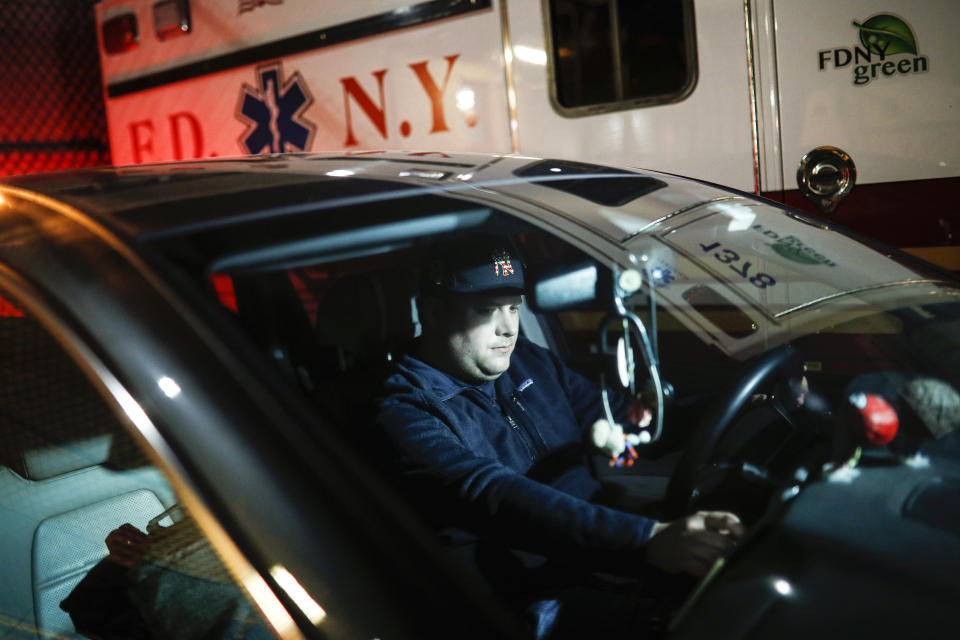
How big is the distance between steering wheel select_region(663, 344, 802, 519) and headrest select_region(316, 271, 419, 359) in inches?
17.4

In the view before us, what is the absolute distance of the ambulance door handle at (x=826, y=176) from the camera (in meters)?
2.75

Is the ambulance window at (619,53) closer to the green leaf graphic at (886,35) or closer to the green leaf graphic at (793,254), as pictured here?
the green leaf graphic at (886,35)

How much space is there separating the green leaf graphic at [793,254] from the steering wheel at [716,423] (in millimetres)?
218

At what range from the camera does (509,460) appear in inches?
49.9

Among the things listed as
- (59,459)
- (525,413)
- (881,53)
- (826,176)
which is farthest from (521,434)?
(881,53)

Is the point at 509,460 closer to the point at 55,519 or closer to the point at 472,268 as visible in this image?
the point at 472,268

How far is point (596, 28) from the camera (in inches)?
120

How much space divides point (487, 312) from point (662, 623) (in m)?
0.61

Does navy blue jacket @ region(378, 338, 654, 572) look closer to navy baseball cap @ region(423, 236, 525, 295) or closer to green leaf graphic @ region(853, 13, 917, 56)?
navy baseball cap @ region(423, 236, 525, 295)

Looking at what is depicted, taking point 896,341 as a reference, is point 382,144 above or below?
above

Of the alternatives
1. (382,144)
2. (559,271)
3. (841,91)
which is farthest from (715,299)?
(382,144)

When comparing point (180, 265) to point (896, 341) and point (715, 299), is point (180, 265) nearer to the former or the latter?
point (715, 299)

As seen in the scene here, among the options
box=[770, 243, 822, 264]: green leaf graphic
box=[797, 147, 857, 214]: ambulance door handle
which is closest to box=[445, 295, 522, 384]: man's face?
box=[770, 243, 822, 264]: green leaf graphic

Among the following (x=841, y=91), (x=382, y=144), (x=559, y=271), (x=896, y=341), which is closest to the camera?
(x=896, y=341)
